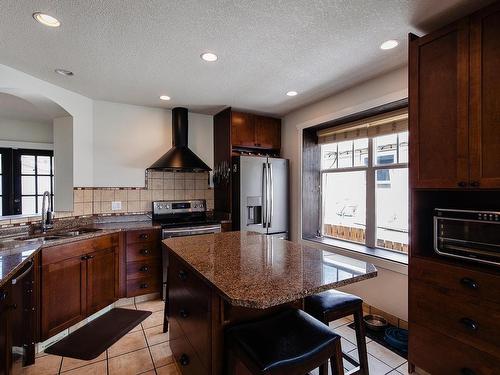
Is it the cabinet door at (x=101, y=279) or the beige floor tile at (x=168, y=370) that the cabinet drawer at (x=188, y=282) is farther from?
the cabinet door at (x=101, y=279)

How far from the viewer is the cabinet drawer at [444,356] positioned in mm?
1521

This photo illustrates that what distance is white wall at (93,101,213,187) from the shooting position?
11.2 feet

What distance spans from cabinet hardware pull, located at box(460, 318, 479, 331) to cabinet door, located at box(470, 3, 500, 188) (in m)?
0.82

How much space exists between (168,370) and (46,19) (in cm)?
259

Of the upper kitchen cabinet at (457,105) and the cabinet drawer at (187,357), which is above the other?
the upper kitchen cabinet at (457,105)

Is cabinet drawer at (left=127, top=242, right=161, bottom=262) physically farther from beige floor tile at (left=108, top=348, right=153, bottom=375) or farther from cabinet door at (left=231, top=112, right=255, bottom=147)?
cabinet door at (left=231, top=112, right=255, bottom=147)

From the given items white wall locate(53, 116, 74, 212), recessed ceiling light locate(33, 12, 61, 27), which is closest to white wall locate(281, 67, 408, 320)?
recessed ceiling light locate(33, 12, 61, 27)

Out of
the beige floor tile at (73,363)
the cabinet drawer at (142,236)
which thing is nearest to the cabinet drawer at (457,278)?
the beige floor tile at (73,363)

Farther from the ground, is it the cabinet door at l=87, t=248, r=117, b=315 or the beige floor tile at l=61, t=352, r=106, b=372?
the cabinet door at l=87, t=248, r=117, b=315

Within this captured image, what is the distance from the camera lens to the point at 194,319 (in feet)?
4.75

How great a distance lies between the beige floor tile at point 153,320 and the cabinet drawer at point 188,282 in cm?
85

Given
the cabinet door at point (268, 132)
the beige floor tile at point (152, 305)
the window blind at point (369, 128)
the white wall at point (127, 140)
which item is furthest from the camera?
the cabinet door at point (268, 132)

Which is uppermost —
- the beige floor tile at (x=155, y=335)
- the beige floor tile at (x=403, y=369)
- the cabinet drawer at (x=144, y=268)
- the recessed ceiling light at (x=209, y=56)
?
the recessed ceiling light at (x=209, y=56)

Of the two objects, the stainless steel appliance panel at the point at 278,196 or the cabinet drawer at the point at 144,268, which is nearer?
the cabinet drawer at the point at 144,268
